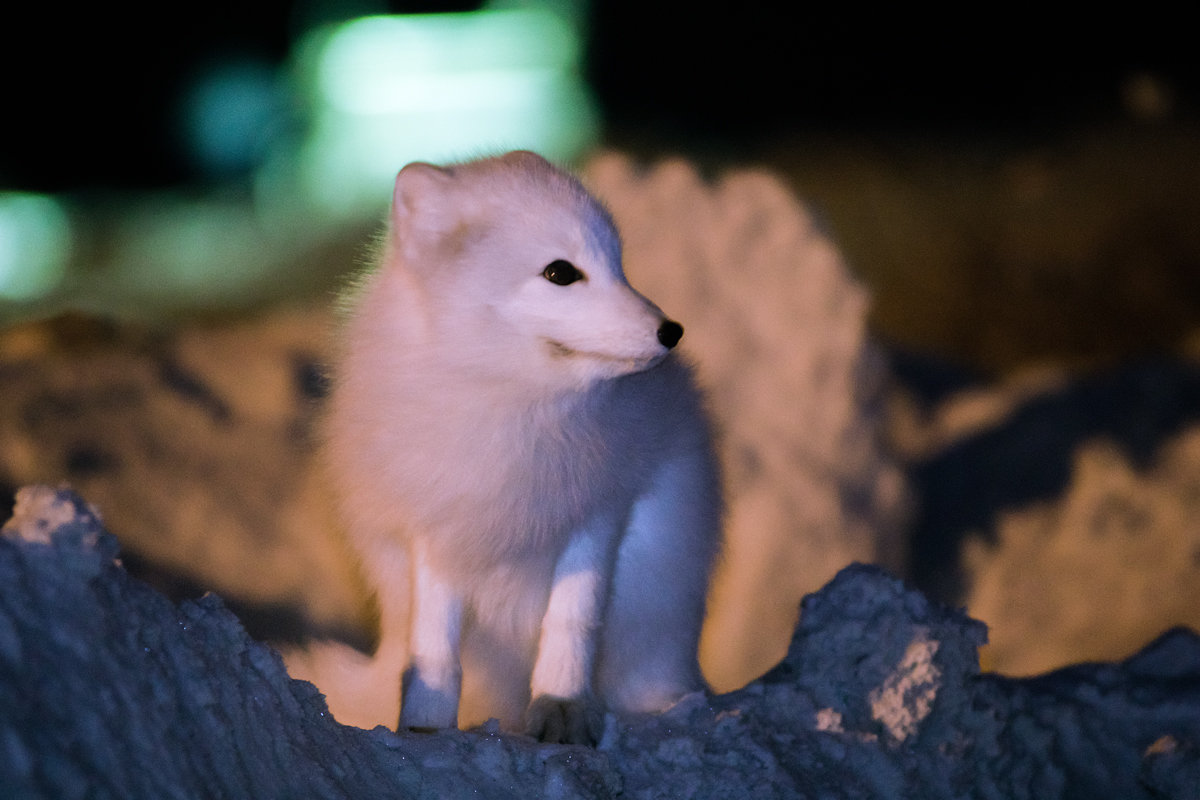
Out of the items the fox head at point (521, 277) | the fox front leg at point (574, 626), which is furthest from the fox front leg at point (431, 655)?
the fox head at point (521, 277)

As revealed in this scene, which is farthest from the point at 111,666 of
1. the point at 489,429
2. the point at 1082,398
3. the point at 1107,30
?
the point at 1107,30

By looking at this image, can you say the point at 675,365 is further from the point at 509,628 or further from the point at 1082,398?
the point at 1082,398

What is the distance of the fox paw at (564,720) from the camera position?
175cm

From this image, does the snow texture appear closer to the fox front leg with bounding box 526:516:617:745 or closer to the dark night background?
the fox front leg with bounding box 526:516:617:745

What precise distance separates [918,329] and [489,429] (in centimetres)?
489

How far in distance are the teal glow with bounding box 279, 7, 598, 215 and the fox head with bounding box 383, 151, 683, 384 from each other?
16.6 feet

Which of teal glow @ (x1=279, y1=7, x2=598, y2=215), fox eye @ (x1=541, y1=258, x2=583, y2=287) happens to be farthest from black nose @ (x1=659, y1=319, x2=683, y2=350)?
teal glow @ (x1=279, y1=7, x2=598, y2=215)

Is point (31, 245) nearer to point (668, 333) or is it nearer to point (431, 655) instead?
point (431, 655)

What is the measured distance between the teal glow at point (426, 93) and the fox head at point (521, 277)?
16.6ft

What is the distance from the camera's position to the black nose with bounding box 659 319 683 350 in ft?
5.23

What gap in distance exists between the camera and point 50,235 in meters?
6.68

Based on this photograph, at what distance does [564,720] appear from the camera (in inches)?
69.8

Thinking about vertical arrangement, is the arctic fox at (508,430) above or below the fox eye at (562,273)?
below

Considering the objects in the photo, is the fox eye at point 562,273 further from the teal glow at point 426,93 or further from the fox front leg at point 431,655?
the teal glow at point 426,93
